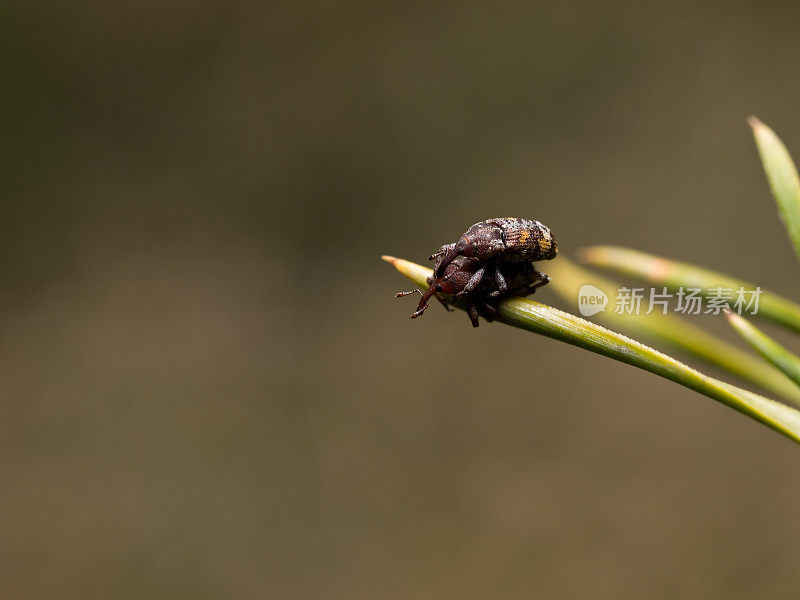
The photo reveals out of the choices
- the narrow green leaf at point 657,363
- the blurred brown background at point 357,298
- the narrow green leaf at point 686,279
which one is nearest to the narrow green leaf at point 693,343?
the narrow green leaf at point 686,279

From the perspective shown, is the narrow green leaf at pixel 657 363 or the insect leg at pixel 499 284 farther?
the insect leg at pixel 499 284

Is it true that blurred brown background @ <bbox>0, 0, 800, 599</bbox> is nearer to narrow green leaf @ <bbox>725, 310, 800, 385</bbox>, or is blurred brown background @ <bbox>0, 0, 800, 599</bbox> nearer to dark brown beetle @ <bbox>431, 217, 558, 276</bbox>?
dark brown beetle @ <bbox>431, 217, 558, 276</bbox>

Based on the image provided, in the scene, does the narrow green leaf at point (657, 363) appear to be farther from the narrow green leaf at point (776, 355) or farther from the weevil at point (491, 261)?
the weevil at point (491, 261)

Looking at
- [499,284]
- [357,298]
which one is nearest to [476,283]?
[499,284]

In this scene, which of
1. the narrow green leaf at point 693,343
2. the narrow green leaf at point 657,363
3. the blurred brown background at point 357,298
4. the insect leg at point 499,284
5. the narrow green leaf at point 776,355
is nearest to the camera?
the narrow green leaf at point 657,363

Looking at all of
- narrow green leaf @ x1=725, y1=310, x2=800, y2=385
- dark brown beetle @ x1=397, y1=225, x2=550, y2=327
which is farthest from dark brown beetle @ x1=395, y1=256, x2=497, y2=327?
narrow green leaf @ x1=725, y1=310, x2=800, y2=385

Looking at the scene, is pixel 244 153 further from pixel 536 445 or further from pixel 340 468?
pixel 536 445

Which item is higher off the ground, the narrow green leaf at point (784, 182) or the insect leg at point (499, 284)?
the narrow green leaf at point (784, 182)

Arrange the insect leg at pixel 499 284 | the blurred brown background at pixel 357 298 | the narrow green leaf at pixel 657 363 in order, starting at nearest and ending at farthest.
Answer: the narrow green leaf at pixel 657 363, the insect leg at pixel 499 284, the blurred brown background at pixel 357 298

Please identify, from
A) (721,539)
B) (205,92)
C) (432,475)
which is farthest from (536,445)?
(205,92)
